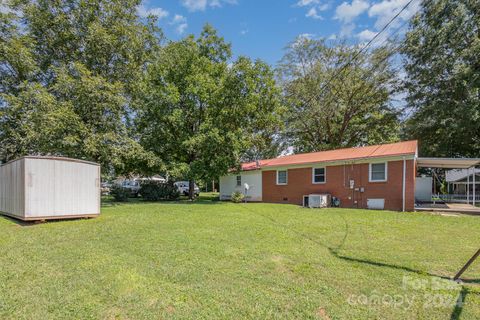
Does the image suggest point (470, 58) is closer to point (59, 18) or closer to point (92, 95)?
point (92, 95)

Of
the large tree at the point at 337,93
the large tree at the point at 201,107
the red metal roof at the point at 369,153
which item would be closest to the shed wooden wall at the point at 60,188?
the large tree at the point at 201,107

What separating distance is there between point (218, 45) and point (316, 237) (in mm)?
17187

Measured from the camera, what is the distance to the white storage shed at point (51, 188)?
8.88 metres

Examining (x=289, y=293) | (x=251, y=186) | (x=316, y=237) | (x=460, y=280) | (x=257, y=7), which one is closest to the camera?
(x=289, y=293)

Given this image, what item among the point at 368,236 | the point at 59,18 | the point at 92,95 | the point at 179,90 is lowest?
the point at 368,236

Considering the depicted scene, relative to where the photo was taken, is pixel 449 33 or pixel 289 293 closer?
pixel 289 293

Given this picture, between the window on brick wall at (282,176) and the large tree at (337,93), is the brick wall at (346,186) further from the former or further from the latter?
the large tree at (337,93)

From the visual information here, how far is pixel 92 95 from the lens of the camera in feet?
47.5

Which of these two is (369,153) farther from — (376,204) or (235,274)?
(235,274)

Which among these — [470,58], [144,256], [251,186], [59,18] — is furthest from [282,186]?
[59,18]

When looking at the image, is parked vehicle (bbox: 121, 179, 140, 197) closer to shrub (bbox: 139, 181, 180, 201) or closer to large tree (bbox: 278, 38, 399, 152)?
shrub (bbox: 139, 181, 180, 201)

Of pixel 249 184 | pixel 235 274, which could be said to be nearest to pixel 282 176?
pixel 249 184

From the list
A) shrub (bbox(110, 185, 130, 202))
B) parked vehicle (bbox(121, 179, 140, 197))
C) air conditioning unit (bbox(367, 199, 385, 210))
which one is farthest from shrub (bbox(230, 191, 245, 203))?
parked vehicle (bbox(121, 179, 140, 197))

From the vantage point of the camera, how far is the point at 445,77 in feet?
63.8
